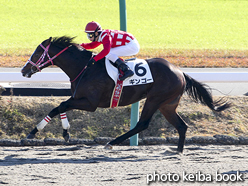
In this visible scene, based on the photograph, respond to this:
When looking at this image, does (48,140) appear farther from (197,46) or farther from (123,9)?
(197,46)

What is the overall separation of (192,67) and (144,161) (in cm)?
711

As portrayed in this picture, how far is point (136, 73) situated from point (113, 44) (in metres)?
0.53

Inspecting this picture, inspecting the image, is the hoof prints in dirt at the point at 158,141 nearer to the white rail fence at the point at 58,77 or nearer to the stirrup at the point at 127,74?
the white rail fence at the point at 58,77

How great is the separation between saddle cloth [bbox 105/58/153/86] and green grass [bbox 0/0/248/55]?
931cm

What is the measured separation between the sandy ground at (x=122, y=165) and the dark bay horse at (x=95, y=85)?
302 mm

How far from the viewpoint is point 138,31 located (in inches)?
816

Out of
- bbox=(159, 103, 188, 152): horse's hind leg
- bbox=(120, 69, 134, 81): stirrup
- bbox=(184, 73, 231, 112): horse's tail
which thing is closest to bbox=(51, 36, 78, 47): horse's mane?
bbox=(120, 69, 134, 81): stirrup

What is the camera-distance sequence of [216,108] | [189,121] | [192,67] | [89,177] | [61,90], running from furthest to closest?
1. [192,67]
2. [61,90]
3. [189,121]
4. [216,108]
5. [89,177]

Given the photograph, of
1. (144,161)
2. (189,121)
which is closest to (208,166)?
(144,161)

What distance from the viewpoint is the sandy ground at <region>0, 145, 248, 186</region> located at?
163 inches

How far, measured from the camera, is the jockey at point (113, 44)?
543 cm

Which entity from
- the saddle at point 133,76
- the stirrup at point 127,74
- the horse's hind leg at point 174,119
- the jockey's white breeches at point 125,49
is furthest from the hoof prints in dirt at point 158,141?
the jockey's white breeches at point 125,49

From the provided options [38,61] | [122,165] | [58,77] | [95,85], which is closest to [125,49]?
[95,85]

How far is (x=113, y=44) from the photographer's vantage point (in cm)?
568
